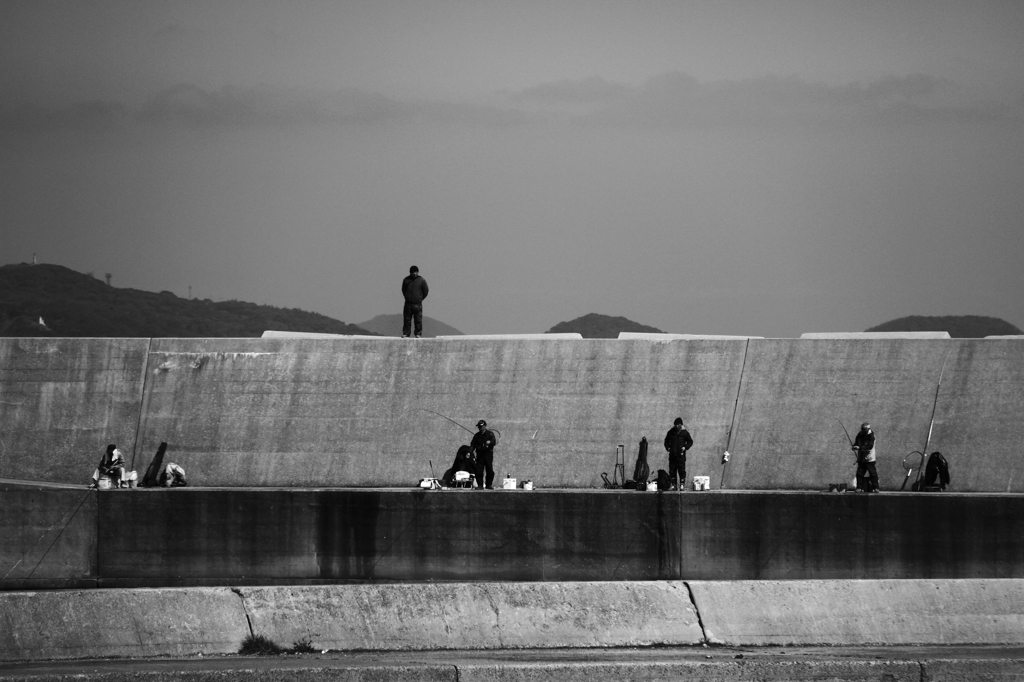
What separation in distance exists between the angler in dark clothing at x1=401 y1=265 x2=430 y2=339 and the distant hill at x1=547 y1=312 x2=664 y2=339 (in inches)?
394

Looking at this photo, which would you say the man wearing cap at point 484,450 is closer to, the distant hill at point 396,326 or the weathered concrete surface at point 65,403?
the weathered concrete surface at point 65,403

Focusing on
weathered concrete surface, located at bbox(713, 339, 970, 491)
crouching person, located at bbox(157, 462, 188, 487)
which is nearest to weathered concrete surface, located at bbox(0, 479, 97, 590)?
crouching person, located at bbox(157, 462, 188, 487)

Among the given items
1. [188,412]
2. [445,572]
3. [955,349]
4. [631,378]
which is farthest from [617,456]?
[188,412]

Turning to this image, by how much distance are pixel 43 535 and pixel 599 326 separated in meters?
18.6

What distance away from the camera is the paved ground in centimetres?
1184

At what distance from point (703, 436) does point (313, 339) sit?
6426mm

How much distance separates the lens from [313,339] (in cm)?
2036

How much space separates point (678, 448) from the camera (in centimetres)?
1745

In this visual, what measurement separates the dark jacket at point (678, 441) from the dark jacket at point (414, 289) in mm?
5946

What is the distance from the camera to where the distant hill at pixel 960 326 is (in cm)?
3494

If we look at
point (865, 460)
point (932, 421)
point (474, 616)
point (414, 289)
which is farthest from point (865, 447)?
point (414, 289)

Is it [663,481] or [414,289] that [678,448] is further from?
[414,289]

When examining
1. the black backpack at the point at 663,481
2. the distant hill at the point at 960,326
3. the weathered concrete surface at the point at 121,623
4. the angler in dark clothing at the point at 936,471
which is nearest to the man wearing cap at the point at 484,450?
the black backpack at the point at 663,481

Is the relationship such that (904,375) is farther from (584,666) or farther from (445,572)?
(584,666)
